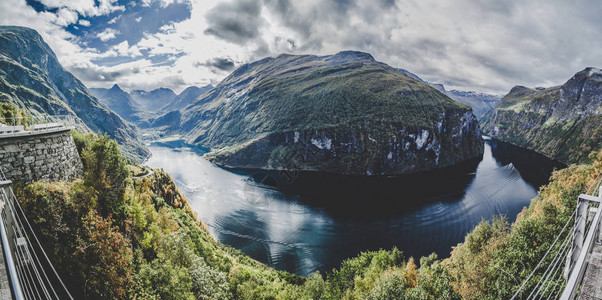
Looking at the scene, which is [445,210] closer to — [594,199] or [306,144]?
[594,199]

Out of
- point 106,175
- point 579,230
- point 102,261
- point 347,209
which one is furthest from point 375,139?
point 102,261

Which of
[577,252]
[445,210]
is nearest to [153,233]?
[577,252]

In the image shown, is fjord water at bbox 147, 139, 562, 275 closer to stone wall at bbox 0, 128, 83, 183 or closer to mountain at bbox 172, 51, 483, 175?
mountain at bbox 172, 51, 483, 175

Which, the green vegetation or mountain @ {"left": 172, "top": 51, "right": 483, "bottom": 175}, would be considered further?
mountain @ {"left": 172, "top": 51, "right": 483, "bottom": 175}

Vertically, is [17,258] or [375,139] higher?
[375,139]

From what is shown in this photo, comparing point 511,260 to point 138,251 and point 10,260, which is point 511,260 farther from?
point 138,251

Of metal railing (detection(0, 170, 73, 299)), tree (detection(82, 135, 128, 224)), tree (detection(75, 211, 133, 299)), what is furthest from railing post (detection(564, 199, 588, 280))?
tree (detection(82, 135, 128, 224))

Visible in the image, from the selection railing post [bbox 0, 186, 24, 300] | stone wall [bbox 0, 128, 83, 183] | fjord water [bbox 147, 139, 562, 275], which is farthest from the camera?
fjord water [bbox 147, 139, 562, 275]
